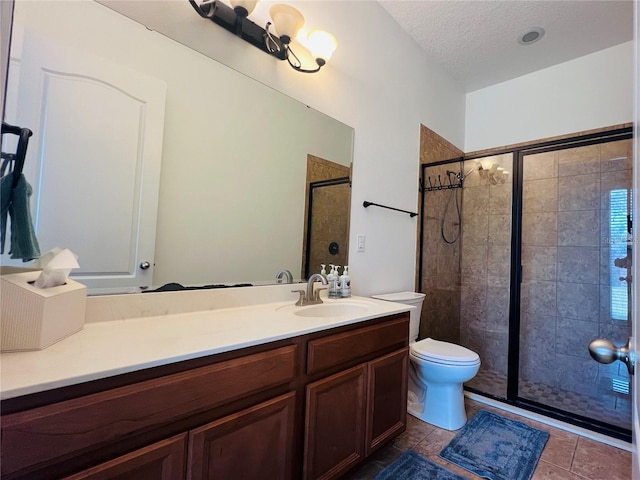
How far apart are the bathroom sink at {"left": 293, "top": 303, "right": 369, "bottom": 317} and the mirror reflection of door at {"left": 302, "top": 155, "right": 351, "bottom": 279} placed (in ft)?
0.77

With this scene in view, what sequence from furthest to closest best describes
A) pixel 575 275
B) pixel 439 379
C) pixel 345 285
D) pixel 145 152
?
pixel 575 275, pixel 439 379, pixel 345 285, pixel 145 152

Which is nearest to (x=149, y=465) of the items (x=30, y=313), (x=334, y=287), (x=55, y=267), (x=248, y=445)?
(x=248, y=445)

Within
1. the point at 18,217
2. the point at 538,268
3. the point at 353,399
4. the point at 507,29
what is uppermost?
the point at 507,29

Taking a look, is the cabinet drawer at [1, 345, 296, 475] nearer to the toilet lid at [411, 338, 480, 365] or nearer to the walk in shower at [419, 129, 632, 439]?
the toilet lid at [411, 338, 480, 365]

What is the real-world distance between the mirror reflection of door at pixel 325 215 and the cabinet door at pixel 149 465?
1.04 m

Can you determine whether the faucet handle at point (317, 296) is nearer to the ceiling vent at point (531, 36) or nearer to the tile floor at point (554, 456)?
the tile floor at point (554, 456)

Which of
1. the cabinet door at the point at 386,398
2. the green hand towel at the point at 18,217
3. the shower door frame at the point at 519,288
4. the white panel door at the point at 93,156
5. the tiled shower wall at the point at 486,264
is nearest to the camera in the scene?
the green hand towel at the point at 18,217

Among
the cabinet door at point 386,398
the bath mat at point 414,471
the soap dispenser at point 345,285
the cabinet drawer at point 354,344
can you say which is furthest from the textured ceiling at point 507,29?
the bath mat at point 414,471

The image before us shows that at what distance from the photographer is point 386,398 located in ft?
4.97

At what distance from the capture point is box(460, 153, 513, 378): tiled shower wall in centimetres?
273

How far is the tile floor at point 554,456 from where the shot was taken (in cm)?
153

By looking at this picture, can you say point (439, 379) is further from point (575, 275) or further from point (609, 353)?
point (575, 275)

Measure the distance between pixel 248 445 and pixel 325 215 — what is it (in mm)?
1207

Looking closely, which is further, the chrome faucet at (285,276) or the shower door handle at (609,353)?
the chrome faucet at (285,276)
